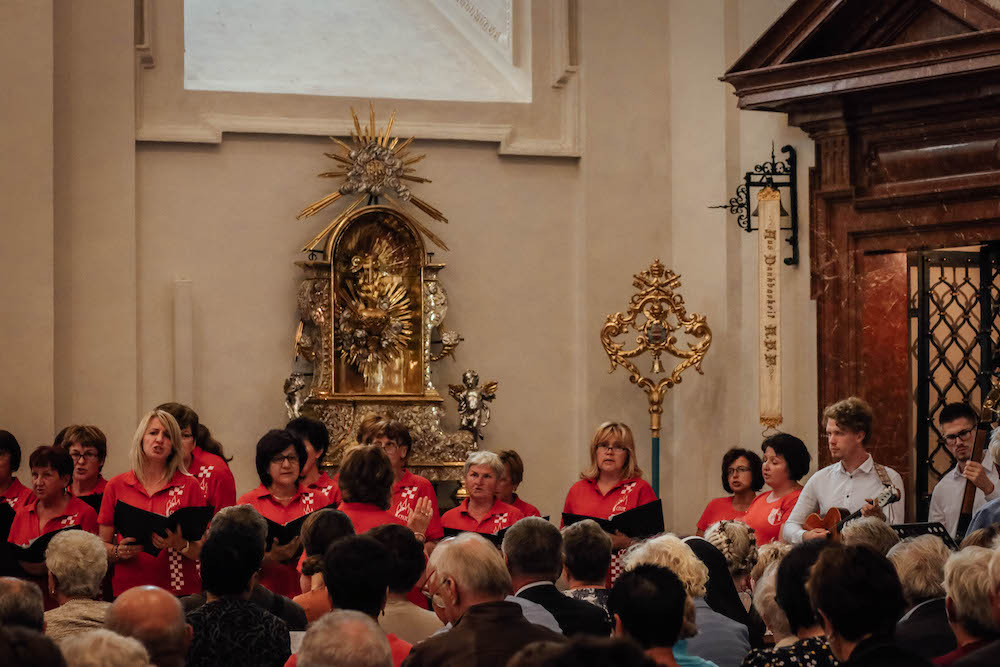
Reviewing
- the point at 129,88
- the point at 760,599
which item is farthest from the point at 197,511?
the point at 129,88

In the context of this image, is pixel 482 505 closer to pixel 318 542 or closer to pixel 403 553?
pixel 318 542

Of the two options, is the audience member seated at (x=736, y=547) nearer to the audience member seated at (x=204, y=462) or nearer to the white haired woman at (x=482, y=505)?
the white haired woman at (x=482, y=505)

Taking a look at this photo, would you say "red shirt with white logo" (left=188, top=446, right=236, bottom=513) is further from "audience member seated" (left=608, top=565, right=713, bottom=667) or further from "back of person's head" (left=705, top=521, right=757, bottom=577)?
"audience member seated" (left=608, top=565, right=713, bottom=667)

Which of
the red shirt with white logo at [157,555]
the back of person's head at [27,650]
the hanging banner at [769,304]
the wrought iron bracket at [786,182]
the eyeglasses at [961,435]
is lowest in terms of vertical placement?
the red shirt with white logo at [157,555]

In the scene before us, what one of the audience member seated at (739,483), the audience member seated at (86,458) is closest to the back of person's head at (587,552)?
the audience member seated at (739,483)

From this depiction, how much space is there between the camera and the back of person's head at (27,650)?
106 inches

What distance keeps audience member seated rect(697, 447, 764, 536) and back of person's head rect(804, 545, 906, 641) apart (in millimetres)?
4120

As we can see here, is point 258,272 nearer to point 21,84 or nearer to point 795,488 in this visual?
point 21,84

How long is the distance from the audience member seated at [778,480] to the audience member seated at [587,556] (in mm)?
2425

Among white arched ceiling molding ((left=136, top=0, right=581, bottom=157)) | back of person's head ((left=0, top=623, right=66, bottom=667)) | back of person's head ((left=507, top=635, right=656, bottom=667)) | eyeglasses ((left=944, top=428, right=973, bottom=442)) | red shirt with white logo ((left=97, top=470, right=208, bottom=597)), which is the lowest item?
red shirt with white logo ((left=97, top=470, right=208, bottom=597))

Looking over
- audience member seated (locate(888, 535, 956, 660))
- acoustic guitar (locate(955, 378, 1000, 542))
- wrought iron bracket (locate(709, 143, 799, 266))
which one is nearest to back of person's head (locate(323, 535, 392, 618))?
audience member seated (locate(888, 535, 956, 660))

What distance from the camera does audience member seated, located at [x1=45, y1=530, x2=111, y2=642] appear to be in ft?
15.0

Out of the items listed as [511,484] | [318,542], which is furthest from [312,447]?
[318,542]

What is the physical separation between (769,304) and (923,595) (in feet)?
19.4
